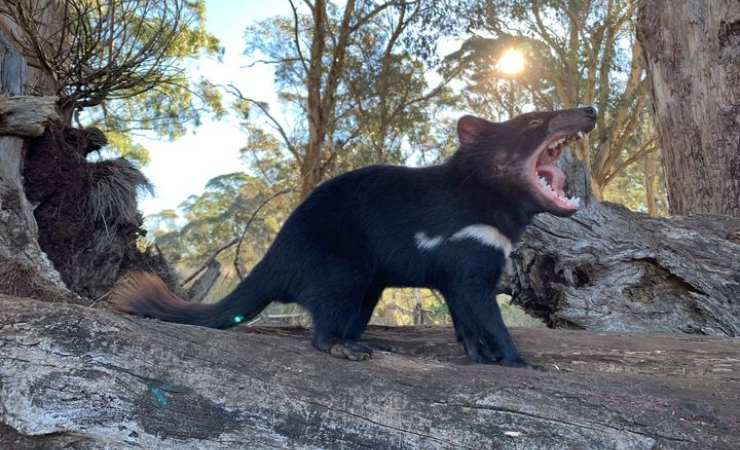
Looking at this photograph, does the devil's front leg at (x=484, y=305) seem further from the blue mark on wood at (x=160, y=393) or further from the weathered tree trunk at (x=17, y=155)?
the weathered tree trunk at (x=17, y=155)

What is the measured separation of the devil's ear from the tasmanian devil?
2 centimetres

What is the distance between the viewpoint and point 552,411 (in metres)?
2.46

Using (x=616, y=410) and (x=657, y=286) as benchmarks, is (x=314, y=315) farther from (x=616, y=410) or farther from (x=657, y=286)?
(x=657, y=286)

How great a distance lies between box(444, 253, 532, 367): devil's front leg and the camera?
3.26m

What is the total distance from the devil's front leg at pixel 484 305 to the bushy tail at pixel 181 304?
105 cm

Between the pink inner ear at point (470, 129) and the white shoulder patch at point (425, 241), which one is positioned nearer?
the white shoulder patch at point (425, 241)

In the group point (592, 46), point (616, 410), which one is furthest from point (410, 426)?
point (592, 46)

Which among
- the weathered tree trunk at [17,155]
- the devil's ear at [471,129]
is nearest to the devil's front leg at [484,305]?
the devil's ear at [471,129]

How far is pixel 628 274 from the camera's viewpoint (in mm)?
4883

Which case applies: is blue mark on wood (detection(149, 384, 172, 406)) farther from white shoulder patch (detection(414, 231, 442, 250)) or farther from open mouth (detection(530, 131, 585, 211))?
open mouth (detection(530, 131, 585, 211))

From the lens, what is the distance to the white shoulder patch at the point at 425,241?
11.4 ft

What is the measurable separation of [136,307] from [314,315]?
3.13 ft

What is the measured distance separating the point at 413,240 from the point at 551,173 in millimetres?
874

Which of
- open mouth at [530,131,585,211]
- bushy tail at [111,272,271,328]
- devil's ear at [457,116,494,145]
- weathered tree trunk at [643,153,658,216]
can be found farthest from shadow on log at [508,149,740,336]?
weathered tree trunk at [643,153,658,216]
